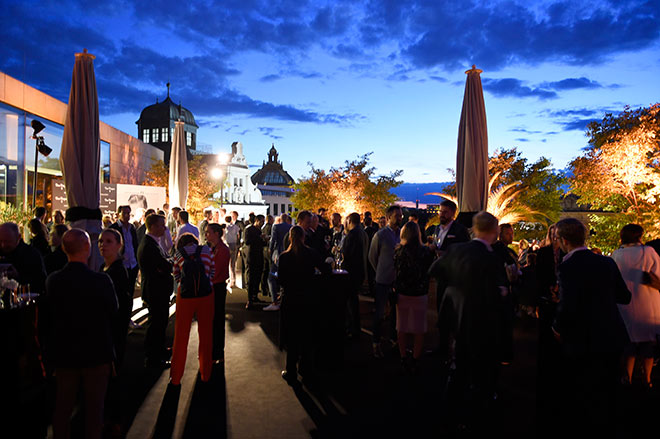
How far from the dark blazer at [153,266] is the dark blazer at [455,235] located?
144 inches

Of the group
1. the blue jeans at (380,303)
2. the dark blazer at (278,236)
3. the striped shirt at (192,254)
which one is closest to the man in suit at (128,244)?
the dark blazer at (278,236)

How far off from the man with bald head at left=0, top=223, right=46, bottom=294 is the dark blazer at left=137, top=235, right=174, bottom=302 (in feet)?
3.92

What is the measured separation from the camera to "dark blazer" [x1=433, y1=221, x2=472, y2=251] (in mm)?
5941

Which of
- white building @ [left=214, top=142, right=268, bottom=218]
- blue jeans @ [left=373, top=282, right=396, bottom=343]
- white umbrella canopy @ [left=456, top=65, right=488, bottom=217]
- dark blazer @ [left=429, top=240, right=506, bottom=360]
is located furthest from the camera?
white building @ [left=214, top=142, right=268, bottom=218]

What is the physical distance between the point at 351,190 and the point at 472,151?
26.5m

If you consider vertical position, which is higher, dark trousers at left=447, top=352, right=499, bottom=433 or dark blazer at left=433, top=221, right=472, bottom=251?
dark blazer at left=433, top=221, right=472, bottom=251

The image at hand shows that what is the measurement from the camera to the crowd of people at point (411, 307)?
3.27m

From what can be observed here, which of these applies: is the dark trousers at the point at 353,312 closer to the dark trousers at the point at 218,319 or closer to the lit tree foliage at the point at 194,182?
the dark trousers at the point at 218,319

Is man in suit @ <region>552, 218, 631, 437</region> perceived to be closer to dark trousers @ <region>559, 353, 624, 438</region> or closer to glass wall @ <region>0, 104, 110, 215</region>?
dark trousers @ <region>559, 353, 624, 438</region>

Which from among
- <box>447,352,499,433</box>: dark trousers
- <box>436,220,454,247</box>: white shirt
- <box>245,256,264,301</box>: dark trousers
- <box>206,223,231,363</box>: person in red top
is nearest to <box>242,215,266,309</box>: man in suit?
<box>245,256,264,301</box>: dark trousers

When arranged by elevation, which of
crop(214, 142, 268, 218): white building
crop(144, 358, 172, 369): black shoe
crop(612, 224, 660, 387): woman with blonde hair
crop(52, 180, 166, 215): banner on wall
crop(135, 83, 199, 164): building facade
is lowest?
crop(144, 358, 172, 369): black shoe

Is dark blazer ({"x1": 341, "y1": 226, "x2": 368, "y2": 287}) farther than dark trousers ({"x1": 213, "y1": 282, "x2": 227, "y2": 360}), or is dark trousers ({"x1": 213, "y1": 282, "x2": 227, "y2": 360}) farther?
dark blazer ({"x1": 341, "y1": 226, "x2": 368, "y2": 287})

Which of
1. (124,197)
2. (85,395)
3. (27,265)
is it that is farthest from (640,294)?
(124,197)

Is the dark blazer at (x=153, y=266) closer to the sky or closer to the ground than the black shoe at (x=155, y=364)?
closer to the sky
